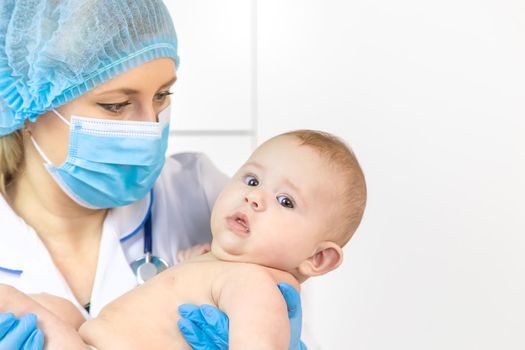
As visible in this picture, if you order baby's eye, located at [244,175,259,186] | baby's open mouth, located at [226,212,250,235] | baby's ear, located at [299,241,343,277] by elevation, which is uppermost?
baby's eye, located at [244,175,259,186]

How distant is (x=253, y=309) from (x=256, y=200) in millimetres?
195

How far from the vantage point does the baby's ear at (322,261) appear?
4.17 feet

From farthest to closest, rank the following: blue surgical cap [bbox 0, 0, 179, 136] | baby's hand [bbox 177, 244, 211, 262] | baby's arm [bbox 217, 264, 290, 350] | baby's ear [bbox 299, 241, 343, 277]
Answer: baby's hand [bbox 177, 244, 211, 262] < blue surgical cap [bbox 0, 0, 179, 136] < baby's ear [bbox 299, 241, 343, 277] < baby's arm [bbox 217, 264, 290, 350]

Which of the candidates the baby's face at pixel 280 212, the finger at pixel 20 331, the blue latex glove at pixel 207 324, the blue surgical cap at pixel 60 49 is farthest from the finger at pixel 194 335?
the blue surgical cap at pixel 60 49

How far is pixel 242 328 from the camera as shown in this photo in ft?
3.50

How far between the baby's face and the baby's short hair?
15mm

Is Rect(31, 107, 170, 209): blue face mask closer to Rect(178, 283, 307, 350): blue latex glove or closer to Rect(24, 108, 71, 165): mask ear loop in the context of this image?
Rect(24, 108, 71, 165): mask ear loop

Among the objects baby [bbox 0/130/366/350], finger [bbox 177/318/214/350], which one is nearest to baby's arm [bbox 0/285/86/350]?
baby [bbox 0/130/366/350]

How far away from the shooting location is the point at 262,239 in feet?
3.98

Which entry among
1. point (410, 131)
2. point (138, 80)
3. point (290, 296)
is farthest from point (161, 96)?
point (410, 131)

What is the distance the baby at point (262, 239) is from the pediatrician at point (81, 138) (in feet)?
0.44

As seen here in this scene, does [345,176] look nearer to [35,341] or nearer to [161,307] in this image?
[161,307]

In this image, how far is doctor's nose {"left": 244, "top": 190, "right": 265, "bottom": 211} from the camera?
1.21 metres

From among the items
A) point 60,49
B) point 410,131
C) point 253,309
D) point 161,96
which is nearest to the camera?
point 253,309
